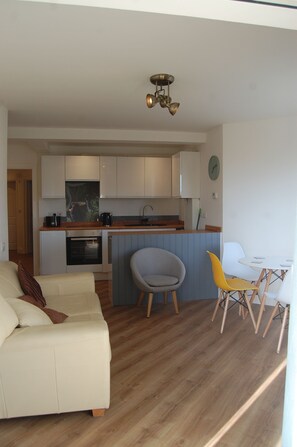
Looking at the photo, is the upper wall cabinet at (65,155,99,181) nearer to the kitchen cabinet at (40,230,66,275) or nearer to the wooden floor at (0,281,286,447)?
the kitchen cabinet at (40,230,66,275)

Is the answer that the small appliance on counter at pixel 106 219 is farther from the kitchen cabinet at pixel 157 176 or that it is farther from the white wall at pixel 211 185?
the white wall at pixel 211 185

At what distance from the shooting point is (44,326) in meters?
2.09

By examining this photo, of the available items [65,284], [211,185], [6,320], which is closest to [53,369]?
[6,320]

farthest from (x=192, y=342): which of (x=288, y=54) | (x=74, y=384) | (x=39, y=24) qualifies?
(x=39, y=24)

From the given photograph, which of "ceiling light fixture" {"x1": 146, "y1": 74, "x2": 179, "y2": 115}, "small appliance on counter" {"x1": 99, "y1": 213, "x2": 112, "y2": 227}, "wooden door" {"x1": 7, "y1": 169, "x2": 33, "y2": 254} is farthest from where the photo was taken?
"wooden door" {"x1": 7, "y1": 169, "x2": 33, "y2": 254}

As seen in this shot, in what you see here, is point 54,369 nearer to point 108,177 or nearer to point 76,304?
point 76,304

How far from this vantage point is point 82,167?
19.6 feet

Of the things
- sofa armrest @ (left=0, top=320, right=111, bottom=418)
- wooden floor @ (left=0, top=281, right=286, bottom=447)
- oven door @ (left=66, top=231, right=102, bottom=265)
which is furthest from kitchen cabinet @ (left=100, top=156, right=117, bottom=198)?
sofa armrest @ (left=0, top=320, right=111, bottom=418)

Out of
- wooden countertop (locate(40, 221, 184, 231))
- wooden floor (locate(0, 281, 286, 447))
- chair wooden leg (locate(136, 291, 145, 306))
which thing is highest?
wooden countertop (locate(40, 221, 184, 231))

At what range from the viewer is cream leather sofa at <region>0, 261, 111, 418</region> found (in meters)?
1.93

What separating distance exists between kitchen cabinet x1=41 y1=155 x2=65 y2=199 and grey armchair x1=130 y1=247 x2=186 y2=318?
2.39 metres

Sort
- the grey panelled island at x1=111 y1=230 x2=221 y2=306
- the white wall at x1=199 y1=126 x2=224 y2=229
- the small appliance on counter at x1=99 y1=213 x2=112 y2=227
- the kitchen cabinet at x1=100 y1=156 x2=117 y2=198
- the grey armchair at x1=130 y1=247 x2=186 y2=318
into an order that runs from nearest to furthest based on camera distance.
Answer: the grey armchair at x1=130 y1=247 x2=186 y2=318, the grey panelled island at x1=111 y1=230 x2=221 y2=306, the white wall at x1=199 y1=126 x2=224 y2=229, the kitchen cabinet at x1=100 y1=156 x2=117 y2=198, the small appliance on counter at x1=99 y1=213 x2=112 y2=227

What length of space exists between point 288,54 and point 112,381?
2.73m

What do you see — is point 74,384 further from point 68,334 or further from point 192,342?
point 192,342
